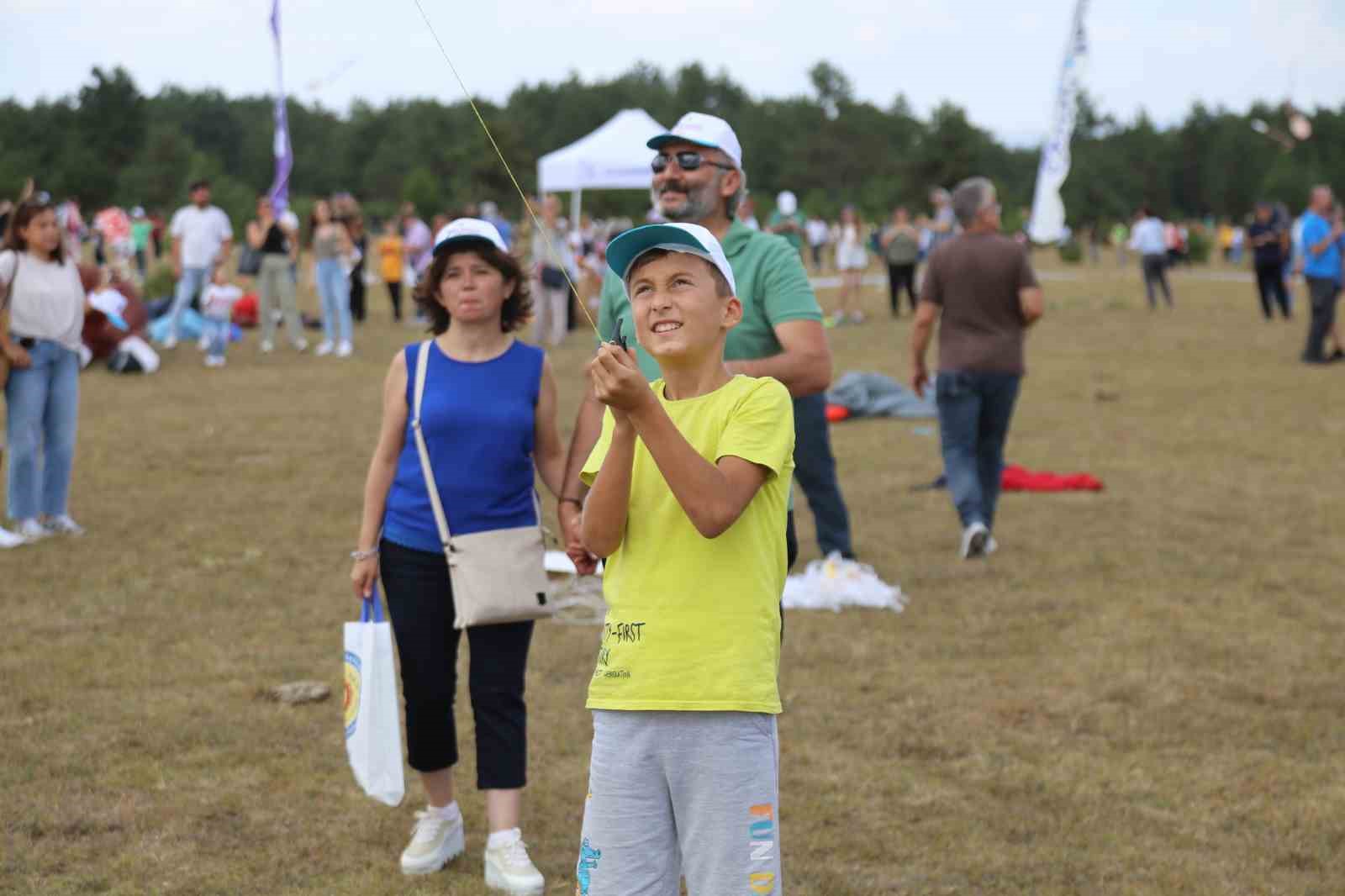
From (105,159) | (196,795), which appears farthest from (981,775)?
(105,159)

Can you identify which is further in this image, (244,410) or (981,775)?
(244,410)

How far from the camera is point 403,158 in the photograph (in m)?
77.8

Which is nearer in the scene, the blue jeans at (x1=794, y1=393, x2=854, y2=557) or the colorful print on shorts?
the colorful print on shorts

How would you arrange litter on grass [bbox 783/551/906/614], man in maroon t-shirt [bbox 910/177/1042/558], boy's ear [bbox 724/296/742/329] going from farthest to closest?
man in maroon t-shirt [bbox 910/177/1042/558] < litter on grass [bbox 783/551/906/614] < boy's ear [bbox 724/296/742/329]

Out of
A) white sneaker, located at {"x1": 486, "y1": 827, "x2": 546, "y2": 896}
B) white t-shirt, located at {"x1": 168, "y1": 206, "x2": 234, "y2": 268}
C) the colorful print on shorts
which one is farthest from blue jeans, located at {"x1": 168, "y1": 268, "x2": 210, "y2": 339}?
the colorful print on shorts

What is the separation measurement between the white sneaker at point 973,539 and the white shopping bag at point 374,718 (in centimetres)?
487

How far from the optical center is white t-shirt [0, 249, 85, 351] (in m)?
8.48

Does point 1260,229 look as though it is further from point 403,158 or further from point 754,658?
point 403,158

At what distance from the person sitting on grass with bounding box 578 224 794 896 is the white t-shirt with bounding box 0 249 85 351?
21.9 ft

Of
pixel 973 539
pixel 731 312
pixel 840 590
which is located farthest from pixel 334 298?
pixel 731 312

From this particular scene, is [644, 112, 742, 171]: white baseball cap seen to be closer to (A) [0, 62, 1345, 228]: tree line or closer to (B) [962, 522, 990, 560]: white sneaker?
(B) [962, 522, 990, 560]: white sneaker

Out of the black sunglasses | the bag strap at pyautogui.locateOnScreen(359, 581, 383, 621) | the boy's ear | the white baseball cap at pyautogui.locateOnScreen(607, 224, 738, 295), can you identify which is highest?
the black sunglasses

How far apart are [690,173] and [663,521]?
1901 millimetres

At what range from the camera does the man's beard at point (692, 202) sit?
14.6 ft
